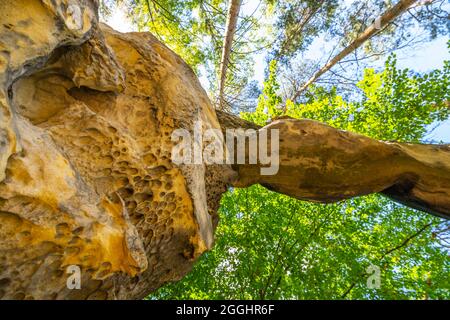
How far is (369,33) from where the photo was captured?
8.06 metres

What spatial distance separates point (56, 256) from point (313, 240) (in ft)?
21.6

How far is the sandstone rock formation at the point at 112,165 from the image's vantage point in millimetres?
1858

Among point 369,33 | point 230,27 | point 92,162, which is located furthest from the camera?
point 369,33

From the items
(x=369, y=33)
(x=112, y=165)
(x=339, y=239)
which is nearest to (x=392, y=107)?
(x=369, y=33)

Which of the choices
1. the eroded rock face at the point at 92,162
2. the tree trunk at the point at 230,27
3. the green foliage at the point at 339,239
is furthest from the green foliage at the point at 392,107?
the eroded rock face at the point at 92,162

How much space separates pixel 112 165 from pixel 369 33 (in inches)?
327

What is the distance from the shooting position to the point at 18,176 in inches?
70.7

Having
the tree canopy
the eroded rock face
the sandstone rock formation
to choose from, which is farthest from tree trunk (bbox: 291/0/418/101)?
the eroded rock face

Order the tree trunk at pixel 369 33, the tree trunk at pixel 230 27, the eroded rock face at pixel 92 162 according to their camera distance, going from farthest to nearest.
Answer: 1. the tree trunk at pixel 369 33
2. the tree trunk at pixel 230 27
3. the eroded rock face at pixel 92 162

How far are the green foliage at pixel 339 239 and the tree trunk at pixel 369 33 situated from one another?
1.15 meters

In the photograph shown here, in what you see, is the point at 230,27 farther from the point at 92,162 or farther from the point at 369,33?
the point at 92,162

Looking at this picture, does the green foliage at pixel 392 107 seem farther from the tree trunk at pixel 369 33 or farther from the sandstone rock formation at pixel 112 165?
the sandstone rock formation at pixel 112 165

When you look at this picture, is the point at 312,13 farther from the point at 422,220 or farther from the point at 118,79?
the point at 118,79

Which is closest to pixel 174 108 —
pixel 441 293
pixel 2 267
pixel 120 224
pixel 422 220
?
pixel 120 224
